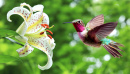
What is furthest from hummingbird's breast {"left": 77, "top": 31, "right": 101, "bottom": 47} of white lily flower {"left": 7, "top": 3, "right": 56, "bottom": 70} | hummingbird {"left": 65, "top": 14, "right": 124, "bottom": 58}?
white lily flower {"left": 7, "top": 3, "right": 56, "bottom": 70}

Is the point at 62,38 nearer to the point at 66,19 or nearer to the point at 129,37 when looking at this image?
the point at 66,19

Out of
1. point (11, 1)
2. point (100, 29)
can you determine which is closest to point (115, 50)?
point (100, 29)

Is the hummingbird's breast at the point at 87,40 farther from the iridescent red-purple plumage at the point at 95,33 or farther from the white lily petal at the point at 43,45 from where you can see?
the white lily petal at the point at 43,45

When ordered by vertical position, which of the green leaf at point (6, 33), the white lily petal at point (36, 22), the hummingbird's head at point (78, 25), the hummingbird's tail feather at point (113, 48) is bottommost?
the hummingbird's tail feather at point (113, 48)

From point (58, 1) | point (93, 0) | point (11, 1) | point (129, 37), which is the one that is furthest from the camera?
point (93, 0)

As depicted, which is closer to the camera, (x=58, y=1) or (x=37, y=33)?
(x=37, y=33)

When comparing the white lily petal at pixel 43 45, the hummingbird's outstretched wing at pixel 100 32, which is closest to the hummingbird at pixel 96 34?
the hummingbird's outstretched wing at pixel 100 32

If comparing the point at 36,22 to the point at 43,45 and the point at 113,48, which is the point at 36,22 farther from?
the point at 113,48

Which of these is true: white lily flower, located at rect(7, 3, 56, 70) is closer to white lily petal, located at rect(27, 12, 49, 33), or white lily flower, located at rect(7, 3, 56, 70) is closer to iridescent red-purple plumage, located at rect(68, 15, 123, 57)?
white lily petal, located at rect(27, 12, 49, 33)
